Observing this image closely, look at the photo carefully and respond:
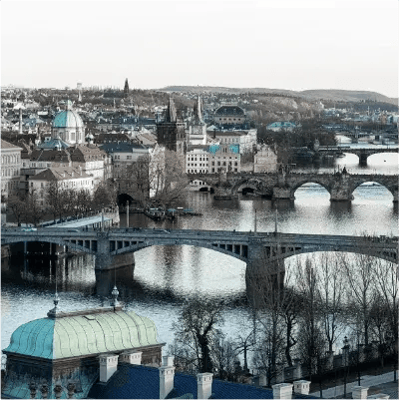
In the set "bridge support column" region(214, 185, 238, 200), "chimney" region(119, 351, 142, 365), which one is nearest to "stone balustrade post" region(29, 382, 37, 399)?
"chimney" region(119, 351, 142, 365)

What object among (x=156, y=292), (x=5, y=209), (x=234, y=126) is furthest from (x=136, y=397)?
(x=234, y=126)

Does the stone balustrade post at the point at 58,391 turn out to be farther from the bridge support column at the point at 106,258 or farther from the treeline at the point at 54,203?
the treeline at the point at 54,203

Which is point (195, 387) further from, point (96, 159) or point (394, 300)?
point (96, 159)

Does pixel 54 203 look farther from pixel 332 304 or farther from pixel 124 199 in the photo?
pixel 332 304

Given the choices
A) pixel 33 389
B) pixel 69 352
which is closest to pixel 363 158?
pixel 69 352

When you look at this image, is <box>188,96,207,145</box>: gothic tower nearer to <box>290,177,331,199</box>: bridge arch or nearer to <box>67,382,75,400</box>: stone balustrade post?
<box>290,177,331,199</box>: bridge arch

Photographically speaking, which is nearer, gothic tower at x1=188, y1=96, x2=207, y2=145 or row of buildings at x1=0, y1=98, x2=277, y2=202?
row of buildings at x1=0, y1=98, x2=277, y2=202
